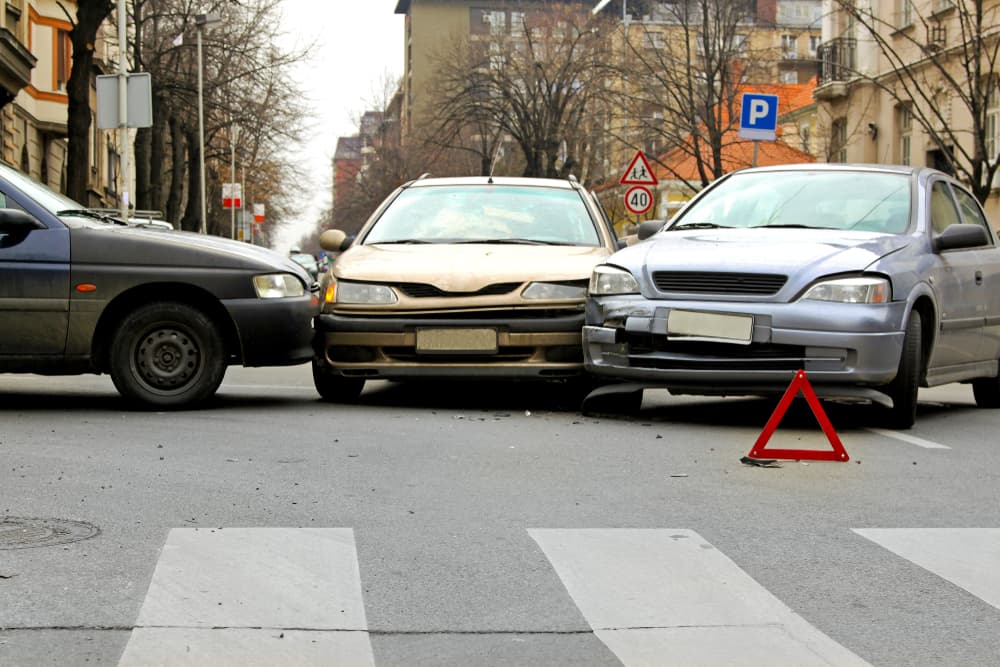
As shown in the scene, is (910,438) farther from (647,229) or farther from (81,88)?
(81,88)

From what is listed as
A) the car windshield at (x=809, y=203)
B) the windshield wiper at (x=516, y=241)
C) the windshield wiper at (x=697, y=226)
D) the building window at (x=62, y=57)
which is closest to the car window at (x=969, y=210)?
the car windshield at (x=809, y=203)

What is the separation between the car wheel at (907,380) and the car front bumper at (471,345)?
79.5 inches

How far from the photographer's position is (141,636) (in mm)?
4250

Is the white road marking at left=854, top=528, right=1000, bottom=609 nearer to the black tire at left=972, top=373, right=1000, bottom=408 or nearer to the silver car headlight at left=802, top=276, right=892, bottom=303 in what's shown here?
the silver car headlight at left=802, top=276, right=892, bottom=303

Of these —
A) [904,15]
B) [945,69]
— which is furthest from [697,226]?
[904,15]

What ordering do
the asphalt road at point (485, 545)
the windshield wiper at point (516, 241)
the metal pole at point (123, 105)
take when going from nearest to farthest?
the asphalt road at point (485, 545), the windshield wiper at point (516, 241), the metal pole at point (123, 105)

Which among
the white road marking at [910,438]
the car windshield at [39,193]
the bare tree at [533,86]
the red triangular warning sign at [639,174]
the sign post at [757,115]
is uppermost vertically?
the bare tree at [533,86]

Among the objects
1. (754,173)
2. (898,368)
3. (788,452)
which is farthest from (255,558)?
(754,173)

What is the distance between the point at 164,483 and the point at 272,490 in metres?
0.51

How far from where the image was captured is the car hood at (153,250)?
996 cm

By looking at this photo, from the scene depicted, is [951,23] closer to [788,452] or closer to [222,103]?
[222,103]

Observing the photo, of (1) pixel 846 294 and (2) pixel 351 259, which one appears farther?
(2) pixel 351 259

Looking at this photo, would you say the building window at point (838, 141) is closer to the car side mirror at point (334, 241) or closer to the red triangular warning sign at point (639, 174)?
the red triangular warning sign at point (639, 174)

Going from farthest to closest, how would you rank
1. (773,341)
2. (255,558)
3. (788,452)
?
Answer: (773,341)
(788,452)
(255,558)
